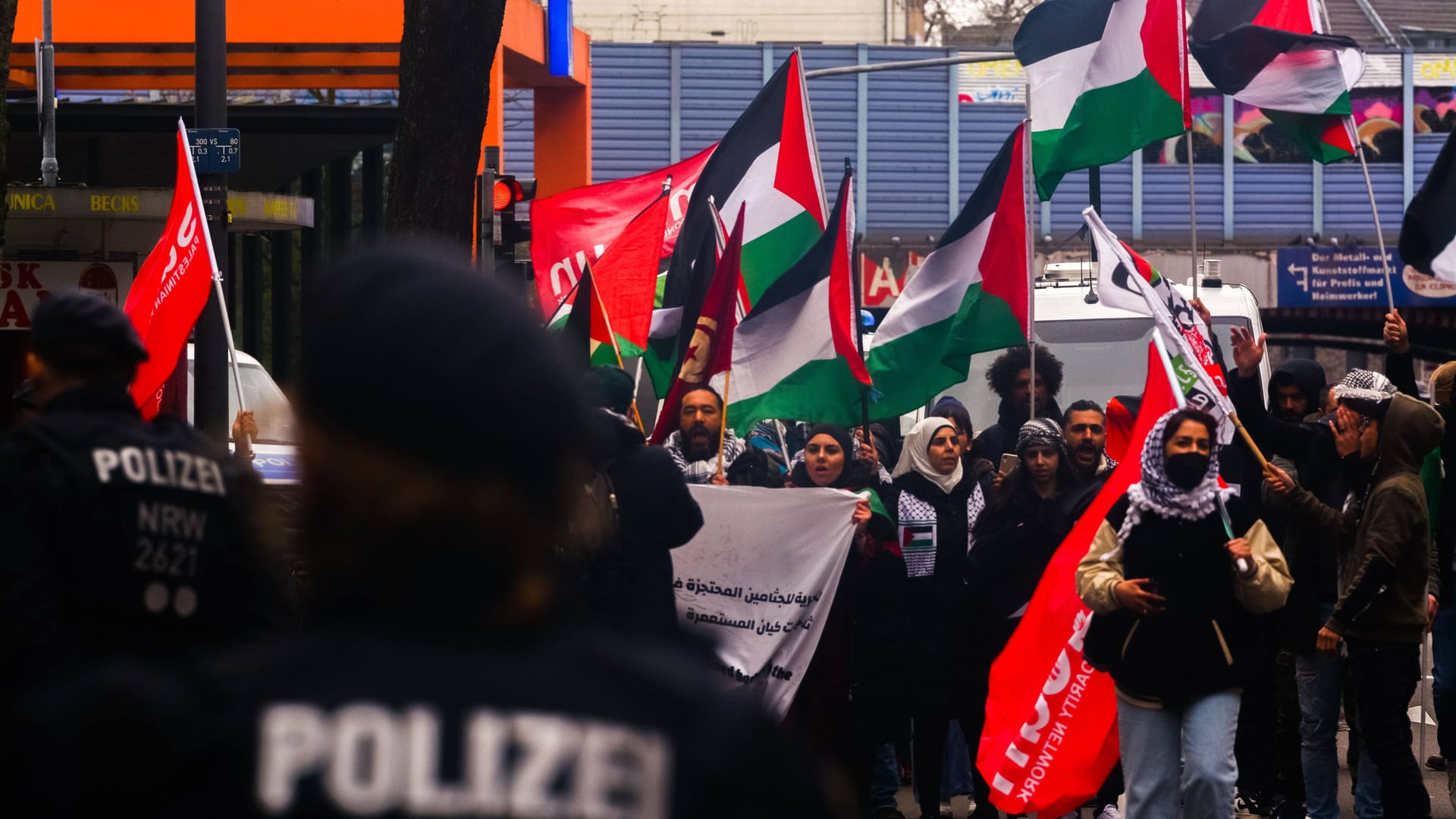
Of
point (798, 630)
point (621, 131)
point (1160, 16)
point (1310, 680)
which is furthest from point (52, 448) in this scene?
point (621, 131)

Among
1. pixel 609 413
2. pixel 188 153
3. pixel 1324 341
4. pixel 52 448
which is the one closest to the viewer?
pixel 52 448

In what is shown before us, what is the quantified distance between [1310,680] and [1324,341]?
28321mm

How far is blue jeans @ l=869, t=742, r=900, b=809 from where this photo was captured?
26.3 feet

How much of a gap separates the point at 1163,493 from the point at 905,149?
82.2 feet

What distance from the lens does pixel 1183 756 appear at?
6289 mm

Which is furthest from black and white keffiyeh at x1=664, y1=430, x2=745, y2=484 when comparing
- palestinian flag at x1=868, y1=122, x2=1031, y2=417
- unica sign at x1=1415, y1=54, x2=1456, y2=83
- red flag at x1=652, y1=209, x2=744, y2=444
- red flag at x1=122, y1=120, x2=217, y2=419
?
unica sign at x1=1415, y1=54, x2=1456, y2=83

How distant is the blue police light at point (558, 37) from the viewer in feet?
64.6

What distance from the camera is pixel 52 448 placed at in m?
3.70

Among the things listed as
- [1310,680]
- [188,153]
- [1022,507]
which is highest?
[188,153]

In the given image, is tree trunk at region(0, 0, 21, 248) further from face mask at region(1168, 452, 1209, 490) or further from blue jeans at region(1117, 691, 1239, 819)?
blue jeans at region(1117, 691, 1239, 819)

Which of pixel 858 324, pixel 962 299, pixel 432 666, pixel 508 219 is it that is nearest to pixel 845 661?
pixel 858 324

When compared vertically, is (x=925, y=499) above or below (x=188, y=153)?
below

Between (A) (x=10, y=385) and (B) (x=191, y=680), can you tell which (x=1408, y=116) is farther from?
(B) (x=191, y=680)

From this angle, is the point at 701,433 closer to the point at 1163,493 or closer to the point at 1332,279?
the point at 1163,493
